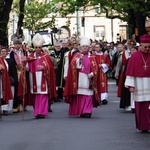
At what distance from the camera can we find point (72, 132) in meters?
15.8

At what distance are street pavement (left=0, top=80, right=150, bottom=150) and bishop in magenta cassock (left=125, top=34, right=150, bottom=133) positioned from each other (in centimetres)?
31

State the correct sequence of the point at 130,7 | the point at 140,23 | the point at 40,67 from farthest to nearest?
the point at 140,23, the point at 130,7, the point at 40,67

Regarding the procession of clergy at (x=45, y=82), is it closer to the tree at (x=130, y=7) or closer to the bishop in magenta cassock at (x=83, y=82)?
the bishop in magenta cassock at (x=83, y=82)

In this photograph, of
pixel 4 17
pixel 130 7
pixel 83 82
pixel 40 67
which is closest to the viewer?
pixel 40 67

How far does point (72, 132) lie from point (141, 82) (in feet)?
5.49

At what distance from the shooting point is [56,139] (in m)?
14.7

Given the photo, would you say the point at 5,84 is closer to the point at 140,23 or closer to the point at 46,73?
the point at 46,73

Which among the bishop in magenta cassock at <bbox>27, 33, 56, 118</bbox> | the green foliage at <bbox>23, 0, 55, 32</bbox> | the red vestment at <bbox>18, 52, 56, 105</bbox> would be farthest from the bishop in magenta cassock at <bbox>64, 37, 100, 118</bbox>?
the green foliage at <bbox>23, 0, 55, 32</bbox>

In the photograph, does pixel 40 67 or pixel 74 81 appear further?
pixel 74 81

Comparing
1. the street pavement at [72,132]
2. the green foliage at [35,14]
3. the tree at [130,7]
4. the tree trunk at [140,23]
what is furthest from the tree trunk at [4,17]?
the green foliage at [35,14]

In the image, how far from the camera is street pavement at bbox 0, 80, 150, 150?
45.4 ft

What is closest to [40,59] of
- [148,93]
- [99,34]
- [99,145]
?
[148,93]

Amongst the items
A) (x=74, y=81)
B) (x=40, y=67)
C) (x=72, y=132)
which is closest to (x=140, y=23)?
(x=74, y=81)

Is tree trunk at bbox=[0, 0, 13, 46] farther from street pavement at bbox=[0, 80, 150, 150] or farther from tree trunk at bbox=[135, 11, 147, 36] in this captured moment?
street pavement at bbox=[0, 80, 150, 150]
